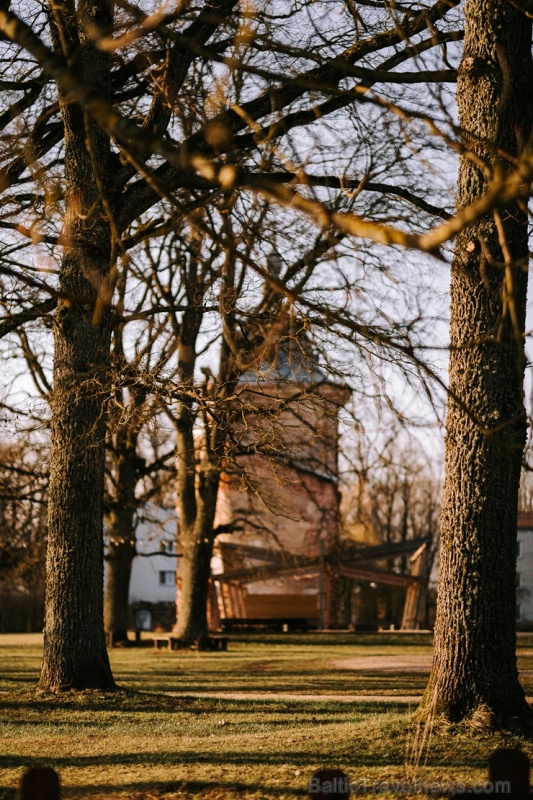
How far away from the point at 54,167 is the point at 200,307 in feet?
14.0

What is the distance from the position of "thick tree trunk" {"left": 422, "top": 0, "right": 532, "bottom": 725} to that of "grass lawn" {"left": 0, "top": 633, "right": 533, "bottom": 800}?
1.60 ft

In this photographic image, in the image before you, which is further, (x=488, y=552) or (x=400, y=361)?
(x=400, y=361)

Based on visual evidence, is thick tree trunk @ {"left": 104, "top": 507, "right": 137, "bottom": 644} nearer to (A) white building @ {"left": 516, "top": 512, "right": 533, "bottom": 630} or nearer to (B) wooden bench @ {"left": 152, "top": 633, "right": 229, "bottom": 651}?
(B) wooden bench @ {"left": 152, "top": 633, "right": 229, "bottom": 651}

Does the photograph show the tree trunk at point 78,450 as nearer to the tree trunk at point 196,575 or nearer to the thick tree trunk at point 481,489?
the thick tree trunk at point 481,489

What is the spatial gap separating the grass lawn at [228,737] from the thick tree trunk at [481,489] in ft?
1.60

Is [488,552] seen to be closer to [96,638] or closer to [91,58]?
[96,638]

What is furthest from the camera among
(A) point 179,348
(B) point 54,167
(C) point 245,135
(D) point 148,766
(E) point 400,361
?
(A) point 179,348

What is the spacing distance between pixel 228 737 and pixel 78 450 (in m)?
4.68

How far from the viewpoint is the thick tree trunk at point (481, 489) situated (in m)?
8.95

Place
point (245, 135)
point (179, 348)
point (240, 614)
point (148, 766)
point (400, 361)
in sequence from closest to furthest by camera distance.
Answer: point (148, 766) → point (400, 361) → point (245, 135) → point (179, 348) → point (240, 614)

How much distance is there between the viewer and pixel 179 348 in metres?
24.5

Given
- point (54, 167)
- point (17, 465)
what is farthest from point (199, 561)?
point (54, 167)

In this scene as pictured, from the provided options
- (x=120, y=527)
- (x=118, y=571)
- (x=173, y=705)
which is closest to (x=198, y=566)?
(x=120, y=527)

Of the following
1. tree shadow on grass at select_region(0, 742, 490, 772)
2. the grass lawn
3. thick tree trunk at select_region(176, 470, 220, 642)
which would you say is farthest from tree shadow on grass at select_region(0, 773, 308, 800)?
thick tree trunk at select_region(176, 470, 220, 642)
